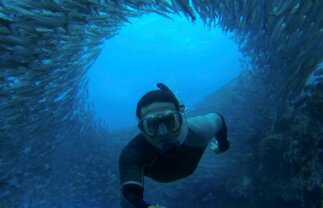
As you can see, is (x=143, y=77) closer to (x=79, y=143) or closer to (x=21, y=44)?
(x=79, y=143)

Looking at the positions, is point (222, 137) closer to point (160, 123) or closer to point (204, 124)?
point (204, 124)

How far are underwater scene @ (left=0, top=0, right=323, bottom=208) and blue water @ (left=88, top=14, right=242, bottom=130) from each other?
36.2 m

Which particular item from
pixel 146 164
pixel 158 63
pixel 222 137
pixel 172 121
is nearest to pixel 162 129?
pixel 172 121

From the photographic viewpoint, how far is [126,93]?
Result: 88312 mm

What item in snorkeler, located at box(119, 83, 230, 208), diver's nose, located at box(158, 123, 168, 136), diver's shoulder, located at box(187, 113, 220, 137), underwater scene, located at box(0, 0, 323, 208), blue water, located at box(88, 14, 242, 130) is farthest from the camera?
blue water, located at box(88, 14, 242, 130)

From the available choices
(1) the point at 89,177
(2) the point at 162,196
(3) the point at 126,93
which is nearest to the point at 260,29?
(2) the point at 162,196

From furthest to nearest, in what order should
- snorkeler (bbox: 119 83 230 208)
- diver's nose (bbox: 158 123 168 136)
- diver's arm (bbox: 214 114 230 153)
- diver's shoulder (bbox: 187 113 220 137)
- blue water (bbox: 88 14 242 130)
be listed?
blue water (bbox: 88 14 242 130)
diver's arm (bbox: 214 114 230 153)
diver's shoulder (bbox: 187 113 220 137)
diver's nose (bbox: 158 123 168 136)
snorkeler (bbox: 119 83 230 208)

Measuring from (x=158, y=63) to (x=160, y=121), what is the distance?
73610 millimetres

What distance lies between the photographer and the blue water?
178ft

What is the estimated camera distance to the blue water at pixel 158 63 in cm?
5419

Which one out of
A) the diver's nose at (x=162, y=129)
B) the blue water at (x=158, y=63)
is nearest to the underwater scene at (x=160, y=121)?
the diver's nose at (x=162, y=129)

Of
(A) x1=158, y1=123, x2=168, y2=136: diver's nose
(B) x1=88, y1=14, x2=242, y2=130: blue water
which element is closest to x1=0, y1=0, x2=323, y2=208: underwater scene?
(A) x1=158, y1=123, x2=168, y2=136: diver's nose

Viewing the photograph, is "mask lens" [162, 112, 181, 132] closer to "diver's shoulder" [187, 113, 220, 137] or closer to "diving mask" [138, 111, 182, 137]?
"diving mask" [138, 111, 182, 137]

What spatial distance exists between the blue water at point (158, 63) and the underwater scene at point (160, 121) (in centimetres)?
3624
